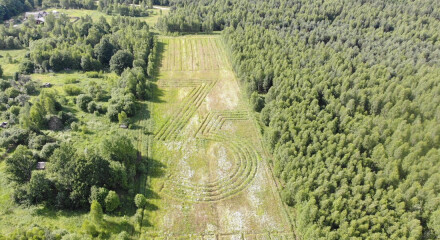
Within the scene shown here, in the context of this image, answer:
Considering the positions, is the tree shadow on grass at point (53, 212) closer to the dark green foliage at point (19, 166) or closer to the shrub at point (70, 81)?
the dark green foliage at point (19, 166)

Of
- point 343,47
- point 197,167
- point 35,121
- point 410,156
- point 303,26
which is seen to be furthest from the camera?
point 303,26

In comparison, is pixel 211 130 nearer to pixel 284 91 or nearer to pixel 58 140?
pixel 284 91

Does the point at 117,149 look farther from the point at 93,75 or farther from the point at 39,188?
the point at 93,75

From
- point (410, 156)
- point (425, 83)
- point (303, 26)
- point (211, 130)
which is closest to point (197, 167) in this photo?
point (211, 130)

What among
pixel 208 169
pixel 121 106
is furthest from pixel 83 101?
pixel 208 169

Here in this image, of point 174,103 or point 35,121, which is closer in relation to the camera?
point 35,121

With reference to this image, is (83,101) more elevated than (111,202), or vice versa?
(83,101)
